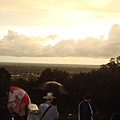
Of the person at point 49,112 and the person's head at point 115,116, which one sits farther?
the person at point 49,112

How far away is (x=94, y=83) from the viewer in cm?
4331

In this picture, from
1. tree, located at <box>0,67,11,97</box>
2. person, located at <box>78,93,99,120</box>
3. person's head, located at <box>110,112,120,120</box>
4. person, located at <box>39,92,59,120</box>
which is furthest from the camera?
tree, located at <box>0,67,11,97</box>

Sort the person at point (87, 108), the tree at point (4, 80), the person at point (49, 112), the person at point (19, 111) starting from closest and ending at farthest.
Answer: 1. the person at point (49, 112)
2. the person at point (87, 108)
3. the person at point (19, 111)
4. the tree at point (4, 80)

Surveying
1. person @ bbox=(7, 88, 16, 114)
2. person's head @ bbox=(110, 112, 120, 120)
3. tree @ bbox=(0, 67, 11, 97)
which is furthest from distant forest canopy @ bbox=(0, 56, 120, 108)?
person's head @ bbox=(110, 112, 120, 120)

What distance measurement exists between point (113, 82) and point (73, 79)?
736 cm

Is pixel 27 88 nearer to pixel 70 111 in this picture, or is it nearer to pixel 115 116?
pixel 70 111

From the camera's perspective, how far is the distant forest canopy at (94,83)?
40500 mm

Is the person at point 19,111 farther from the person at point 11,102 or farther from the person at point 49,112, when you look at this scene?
the person at point 49,112

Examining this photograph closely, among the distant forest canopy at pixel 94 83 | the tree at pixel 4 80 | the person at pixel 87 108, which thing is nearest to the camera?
the person at pixel 87 108

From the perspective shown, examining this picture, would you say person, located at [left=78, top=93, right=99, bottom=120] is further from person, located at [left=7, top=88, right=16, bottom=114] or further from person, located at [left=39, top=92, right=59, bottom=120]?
person, located at [left=7, top=88, right=16, bottom=114]

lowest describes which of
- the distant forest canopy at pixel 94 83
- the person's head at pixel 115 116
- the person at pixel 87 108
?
the distant forest canopy at pixel 94 83

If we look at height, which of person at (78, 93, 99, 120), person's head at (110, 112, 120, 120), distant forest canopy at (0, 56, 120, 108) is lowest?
distant forest canopy at (0, 56, 120, 108)

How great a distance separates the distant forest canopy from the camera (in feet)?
133

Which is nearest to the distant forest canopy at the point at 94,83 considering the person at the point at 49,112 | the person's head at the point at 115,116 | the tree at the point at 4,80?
the tree at the point at 4,80
